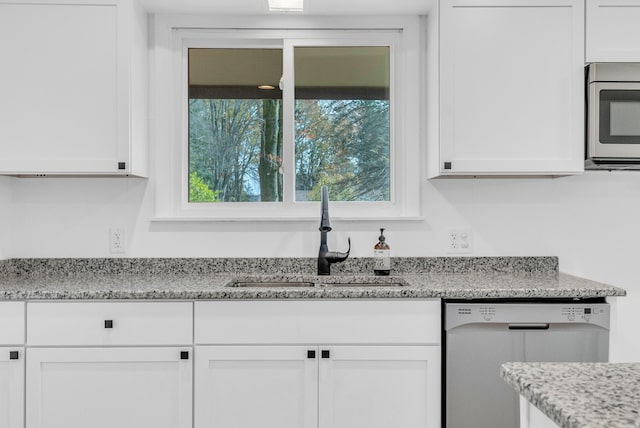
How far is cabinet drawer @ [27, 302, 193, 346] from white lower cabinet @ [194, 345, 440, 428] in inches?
5.6

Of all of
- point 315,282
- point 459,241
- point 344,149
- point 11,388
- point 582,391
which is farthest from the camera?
point 344,149

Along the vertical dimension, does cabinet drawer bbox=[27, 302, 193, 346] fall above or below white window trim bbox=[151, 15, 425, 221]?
below

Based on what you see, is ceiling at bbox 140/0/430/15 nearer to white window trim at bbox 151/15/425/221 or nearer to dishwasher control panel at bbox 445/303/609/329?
white window trim at bbox 151/15/425/221

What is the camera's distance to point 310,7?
2.19m

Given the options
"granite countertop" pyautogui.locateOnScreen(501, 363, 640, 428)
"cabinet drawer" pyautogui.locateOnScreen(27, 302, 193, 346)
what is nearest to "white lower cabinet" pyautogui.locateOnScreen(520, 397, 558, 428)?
"granite countertop" pyautogui.locateOnScreen(501, 363, 640, 428)

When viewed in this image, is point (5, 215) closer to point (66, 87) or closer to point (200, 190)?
point (66, 87)

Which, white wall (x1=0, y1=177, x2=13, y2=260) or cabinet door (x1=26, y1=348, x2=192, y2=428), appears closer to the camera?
cabinet door (x1=26, y1=348, x2=192, y2=428)

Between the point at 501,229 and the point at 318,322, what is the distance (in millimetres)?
1115

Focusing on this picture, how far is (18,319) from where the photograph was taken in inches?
67.2

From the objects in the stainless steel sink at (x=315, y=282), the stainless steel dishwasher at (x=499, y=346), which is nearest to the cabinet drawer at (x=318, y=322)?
the stainless steel dishwasher at (x=499, y=346)

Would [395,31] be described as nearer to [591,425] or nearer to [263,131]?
[263,131]

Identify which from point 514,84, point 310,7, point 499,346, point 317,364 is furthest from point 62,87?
point 499,346

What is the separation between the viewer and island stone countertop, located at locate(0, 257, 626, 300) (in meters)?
1.72

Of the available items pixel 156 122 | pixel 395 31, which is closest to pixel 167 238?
pixel 156 122
